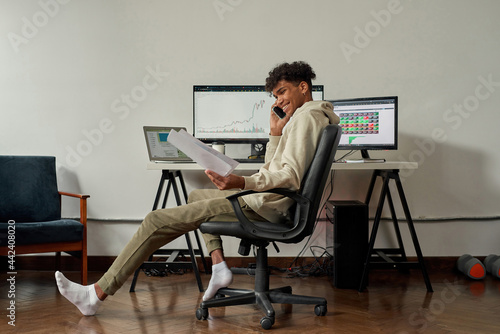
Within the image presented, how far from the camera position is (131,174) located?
3.61 m

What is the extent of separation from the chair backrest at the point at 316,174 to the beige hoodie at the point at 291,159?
0.04 meters

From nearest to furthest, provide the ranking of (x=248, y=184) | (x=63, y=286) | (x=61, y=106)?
(x=248, y=184) < (x=63, y=286) < (x=61, y=106)

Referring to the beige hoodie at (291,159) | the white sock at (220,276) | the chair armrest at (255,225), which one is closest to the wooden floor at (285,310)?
the white sock at (220,276)

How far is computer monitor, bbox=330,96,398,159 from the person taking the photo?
322 cm

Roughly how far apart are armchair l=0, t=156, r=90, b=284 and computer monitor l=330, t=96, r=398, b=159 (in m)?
1.78

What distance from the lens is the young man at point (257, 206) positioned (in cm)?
212

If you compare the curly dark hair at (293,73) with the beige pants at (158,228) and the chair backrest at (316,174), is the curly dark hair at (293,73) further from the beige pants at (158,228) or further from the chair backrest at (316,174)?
the beige pants at (158,228)

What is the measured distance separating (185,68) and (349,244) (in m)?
1.74

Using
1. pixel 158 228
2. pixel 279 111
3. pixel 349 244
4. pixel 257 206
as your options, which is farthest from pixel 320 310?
pixel 279 111

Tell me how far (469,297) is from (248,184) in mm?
1695

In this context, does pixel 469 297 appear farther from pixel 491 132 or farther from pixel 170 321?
pixel 170 321

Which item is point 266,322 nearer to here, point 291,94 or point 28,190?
point 291,94

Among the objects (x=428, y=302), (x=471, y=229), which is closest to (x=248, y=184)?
(x=428, y=302)

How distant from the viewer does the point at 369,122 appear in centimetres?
327
